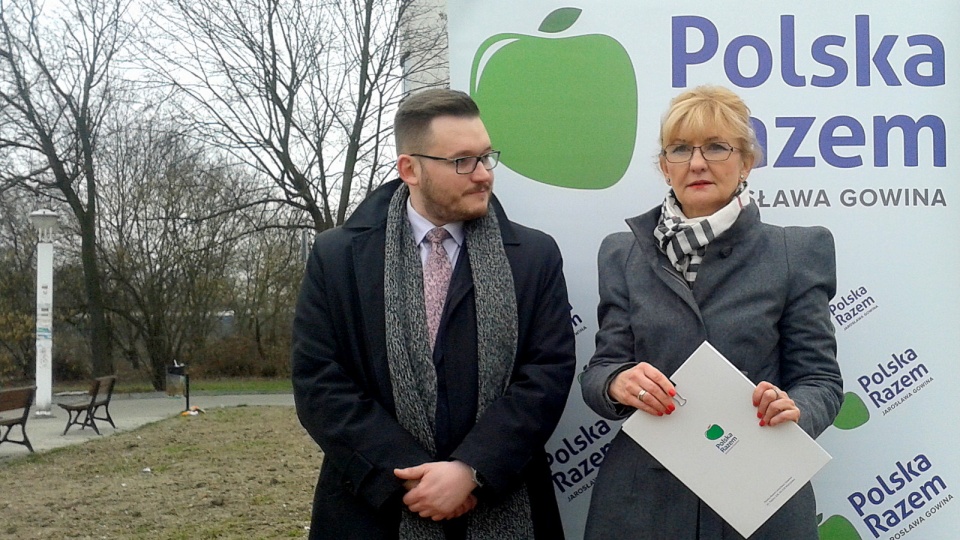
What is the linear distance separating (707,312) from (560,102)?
3.56ft

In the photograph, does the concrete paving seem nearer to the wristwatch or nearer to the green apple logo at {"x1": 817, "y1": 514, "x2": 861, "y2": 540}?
the wristwatch

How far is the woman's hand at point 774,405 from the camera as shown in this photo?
5.72 feet

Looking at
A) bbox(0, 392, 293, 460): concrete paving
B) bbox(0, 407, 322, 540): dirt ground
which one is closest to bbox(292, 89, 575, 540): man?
bbox(0, 407, 322, 540): dirt ground

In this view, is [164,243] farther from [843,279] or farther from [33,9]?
[843,279]

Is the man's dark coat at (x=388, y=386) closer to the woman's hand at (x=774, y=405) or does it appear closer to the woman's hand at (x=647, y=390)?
the woman's hand at (x=647, y=390)

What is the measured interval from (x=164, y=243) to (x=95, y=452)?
1066 cm

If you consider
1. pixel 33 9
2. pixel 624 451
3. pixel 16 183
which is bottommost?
pixel 624 451

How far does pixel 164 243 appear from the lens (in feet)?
66.4

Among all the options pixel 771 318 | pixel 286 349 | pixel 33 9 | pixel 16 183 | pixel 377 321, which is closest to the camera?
pixel 771 318

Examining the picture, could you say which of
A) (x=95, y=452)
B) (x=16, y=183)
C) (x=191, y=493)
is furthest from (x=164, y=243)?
(x=191, y=493)

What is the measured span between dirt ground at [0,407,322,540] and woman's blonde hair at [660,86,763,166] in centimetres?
530

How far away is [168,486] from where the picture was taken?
820cm

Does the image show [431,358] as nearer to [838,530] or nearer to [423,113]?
[423,113]

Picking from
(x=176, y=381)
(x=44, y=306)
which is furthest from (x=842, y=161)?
(x=176, y=381)
